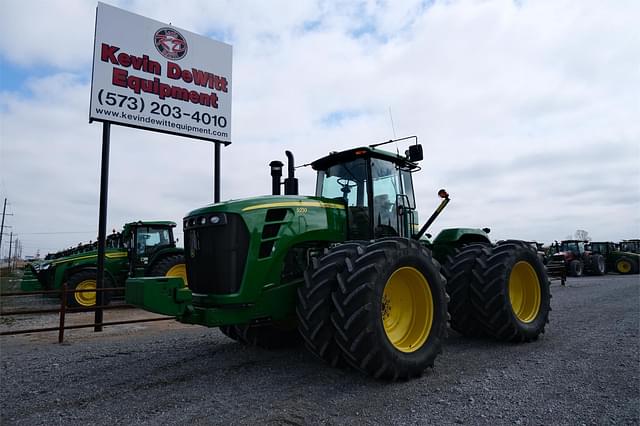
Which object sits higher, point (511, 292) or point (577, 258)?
point (577, 258)

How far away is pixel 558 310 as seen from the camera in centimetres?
941

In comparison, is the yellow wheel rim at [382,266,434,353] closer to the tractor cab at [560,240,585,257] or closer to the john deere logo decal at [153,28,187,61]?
the john deere logo decal at [153,28,187,61]

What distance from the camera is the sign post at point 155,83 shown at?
8.81 metres

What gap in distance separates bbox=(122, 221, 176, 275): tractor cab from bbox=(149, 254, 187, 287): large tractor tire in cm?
101

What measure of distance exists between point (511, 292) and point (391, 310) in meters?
2.73

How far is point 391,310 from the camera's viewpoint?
470cm

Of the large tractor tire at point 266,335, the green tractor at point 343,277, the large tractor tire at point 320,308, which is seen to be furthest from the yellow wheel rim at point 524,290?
the large tractor tire at point 320,308

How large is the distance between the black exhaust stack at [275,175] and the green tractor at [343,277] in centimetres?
1

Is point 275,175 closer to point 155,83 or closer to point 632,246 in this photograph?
point 155,83

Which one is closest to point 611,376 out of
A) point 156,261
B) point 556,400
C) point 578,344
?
point 556,400

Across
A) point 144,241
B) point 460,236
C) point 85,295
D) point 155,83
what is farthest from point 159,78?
point 460,236

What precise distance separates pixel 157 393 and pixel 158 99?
24.1 ft

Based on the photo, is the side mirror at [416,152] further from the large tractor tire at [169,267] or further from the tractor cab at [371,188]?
the large tractor tire at [169,267]

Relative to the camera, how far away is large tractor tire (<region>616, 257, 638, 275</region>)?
25453mm
